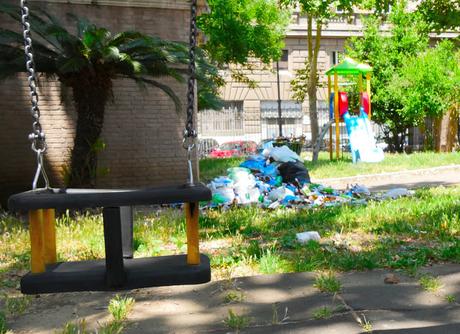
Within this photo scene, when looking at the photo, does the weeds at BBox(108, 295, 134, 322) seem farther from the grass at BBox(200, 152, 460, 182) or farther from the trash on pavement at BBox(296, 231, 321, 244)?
the grass at BBox(200, 152, 460, 182)

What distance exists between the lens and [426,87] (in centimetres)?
2378

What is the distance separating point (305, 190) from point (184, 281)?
7.55 m

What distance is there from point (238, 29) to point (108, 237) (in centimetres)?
2267

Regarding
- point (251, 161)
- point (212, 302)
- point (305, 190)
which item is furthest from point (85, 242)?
point (251, 161)

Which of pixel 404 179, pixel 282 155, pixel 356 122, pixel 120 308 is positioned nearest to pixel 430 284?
pixel 120 308

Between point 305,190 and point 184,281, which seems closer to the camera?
point 184,281

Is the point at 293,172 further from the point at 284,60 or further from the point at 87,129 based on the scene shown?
the point at 284,60

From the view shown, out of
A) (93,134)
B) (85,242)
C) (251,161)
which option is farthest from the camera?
(251,161)

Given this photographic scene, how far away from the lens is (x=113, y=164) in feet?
36.9

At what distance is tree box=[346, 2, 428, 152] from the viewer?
81.8 feet

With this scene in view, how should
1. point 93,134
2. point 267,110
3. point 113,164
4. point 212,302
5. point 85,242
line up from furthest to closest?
1. point 267,110
2. point 113,164
3. point 93,134
4. point 85,242
5. point 212,302

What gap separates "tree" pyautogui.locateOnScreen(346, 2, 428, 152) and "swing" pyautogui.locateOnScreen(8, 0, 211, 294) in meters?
22.6

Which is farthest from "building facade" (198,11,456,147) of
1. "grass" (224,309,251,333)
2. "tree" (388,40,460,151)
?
"grass" (224,309,251,333)

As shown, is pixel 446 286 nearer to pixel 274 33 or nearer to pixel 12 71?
pixel 12 71
